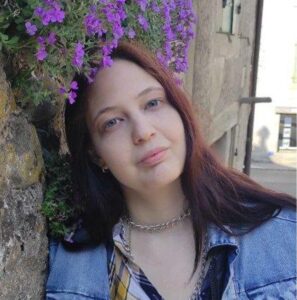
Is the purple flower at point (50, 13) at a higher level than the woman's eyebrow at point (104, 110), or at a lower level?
higher

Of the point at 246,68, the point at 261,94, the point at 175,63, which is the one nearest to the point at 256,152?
the point at 261,94

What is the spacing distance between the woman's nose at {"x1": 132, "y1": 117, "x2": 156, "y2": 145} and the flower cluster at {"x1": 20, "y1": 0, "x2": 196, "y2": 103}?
16 cm

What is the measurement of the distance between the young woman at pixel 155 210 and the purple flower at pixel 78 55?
0.23 m

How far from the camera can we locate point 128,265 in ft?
4.80

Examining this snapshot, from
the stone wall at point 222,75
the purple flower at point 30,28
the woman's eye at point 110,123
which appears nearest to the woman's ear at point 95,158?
the woman's eye at point 110,123

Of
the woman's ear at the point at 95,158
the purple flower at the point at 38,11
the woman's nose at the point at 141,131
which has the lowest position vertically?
the woman's ear at the point at 95,158

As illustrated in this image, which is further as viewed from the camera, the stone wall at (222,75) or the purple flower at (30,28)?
the stone wall at (222,75)

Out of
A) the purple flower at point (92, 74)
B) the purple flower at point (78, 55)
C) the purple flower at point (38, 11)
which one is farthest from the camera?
the purple flower at point (92, 74)

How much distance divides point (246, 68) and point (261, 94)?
8.87 m

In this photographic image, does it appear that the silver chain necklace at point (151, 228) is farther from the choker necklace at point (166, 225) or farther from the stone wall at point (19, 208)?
the stone wall at point (19, 208)

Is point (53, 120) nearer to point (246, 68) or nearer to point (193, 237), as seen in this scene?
point (193, 237)

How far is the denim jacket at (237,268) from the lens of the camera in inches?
53.4

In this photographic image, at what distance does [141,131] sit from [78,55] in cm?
27

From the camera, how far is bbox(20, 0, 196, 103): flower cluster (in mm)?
1059
